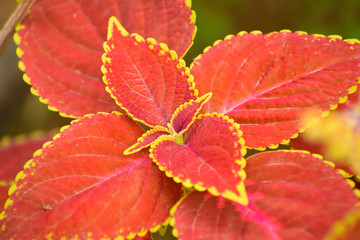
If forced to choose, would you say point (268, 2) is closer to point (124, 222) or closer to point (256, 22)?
point (256, 22)

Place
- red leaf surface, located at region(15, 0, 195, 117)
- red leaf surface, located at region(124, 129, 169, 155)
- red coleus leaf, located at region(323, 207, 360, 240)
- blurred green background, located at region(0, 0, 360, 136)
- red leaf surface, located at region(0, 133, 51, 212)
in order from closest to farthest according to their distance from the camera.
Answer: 1. red coleus leaf, located at region(323, 207, 360, 240)
2. red leaf surface, located at region(124, 129, 169, 155)
3. red leaf surface, located at region(15, 0, 195, 117)
4. red leaf surface, located at region(0, 133, 51, 212)
5. blurred green background, located at region(0, 0, 360, 136)

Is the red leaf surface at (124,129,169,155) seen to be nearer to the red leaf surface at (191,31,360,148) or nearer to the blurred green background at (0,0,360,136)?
the red leaf surface at (191,31,360,148)

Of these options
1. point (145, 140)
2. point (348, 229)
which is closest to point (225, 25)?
point (145, 140)

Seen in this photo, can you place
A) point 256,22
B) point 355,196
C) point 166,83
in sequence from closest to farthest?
point 355,196
point 166,83
point 256,22

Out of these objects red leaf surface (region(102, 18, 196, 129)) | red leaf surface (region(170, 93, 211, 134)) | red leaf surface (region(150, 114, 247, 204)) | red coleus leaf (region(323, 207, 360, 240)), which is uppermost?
red leaf surface (region(102, 18, 196, 129))

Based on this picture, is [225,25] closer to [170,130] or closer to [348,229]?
[170,130]

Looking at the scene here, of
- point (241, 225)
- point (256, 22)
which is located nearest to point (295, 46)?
point (241, 225)

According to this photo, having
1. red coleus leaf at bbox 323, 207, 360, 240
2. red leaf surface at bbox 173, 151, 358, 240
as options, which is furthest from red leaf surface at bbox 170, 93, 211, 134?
red coleus leaf at bbox 323, 207, 360, 240
